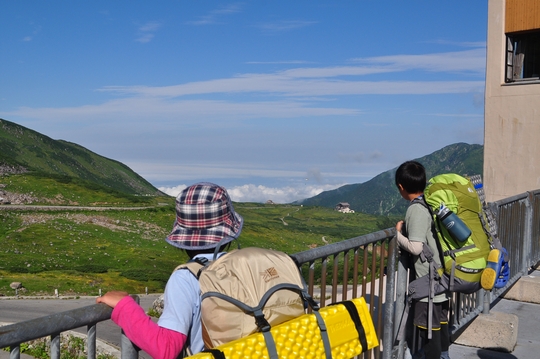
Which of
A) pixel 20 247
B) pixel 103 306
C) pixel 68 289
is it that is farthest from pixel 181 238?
pixel 20 247

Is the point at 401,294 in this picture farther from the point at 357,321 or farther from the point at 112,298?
the point at 112,298

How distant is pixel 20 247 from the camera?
8919 centimetres

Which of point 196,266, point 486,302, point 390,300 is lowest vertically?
point 486,302

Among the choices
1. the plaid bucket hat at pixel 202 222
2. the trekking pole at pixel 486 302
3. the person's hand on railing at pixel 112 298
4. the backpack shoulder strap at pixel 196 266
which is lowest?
the trekking pole at pixel 486 302

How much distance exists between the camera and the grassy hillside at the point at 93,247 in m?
64.3

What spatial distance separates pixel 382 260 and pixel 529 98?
1425cm

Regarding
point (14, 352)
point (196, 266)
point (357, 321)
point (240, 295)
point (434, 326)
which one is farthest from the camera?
point (434, 326)

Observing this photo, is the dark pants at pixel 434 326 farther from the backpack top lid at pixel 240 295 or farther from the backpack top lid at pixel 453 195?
the backpack top lid at pixel 240 295

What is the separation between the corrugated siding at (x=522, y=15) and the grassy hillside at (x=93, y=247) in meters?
47.3

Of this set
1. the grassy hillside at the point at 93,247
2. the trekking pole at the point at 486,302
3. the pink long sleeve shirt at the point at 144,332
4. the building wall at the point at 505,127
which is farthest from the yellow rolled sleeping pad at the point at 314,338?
the grassy hillside at the point at 93,247

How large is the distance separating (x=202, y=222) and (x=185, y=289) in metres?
0.37

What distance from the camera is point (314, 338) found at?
290cm

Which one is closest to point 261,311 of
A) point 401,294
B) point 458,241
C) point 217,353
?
point 217,353

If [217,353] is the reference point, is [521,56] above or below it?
above
